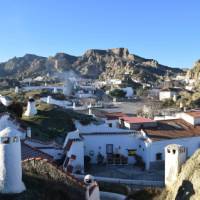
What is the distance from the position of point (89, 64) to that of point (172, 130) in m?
143

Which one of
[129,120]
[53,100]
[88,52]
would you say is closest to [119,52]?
[88,52]

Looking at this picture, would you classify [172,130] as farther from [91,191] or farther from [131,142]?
[91,191]

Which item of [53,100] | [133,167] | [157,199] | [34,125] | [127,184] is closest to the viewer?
[157,199]

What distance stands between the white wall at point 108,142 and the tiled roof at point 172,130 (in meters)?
1.40

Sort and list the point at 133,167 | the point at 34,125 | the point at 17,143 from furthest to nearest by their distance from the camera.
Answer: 1. the point at 34,125
2. the point at 133,167
3. the point at 17,143

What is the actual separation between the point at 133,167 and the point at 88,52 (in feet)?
523

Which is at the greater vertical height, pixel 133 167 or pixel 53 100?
pixel 53 100

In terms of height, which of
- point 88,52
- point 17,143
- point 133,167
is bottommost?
point 133,167

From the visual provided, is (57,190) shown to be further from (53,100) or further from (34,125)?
(53,100)

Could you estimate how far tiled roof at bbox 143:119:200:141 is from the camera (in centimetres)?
2875

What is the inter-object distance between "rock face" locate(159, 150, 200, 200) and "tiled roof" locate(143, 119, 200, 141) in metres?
11.9

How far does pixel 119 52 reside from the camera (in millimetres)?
187875

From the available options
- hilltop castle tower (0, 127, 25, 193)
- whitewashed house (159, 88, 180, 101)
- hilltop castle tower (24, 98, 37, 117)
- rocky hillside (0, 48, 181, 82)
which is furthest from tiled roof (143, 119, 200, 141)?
rocky hillside (0, 48, 181, 82)

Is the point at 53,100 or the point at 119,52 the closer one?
the point at 53,100
